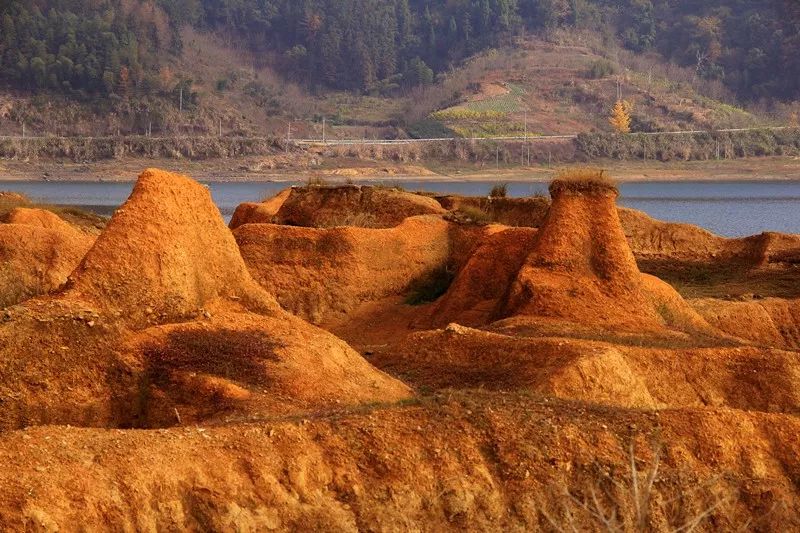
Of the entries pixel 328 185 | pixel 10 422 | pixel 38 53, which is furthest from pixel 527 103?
pixel 10 422

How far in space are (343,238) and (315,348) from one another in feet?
46.4

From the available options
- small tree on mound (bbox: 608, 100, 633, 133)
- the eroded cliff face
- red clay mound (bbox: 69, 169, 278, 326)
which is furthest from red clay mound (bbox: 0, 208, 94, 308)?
small tree on mound (bbox: 608, 100, 633, 133)

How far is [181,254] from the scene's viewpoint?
65.1ft

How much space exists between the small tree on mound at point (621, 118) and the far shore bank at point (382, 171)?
7534 mm

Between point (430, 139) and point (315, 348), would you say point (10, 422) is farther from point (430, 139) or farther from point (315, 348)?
point (430, 139)

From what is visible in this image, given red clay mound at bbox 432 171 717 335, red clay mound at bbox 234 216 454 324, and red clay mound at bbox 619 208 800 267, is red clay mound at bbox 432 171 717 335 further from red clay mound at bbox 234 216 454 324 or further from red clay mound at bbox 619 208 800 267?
red clay mound at bbox 619 208 800 267

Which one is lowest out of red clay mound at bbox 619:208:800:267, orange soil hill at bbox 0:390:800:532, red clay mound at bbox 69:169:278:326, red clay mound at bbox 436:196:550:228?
red clay mound at bbox 619:208:800:267

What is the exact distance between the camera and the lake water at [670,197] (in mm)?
85875

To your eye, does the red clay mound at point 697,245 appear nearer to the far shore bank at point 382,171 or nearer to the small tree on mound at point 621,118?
the far shore bank at point 382,171

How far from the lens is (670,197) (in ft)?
392

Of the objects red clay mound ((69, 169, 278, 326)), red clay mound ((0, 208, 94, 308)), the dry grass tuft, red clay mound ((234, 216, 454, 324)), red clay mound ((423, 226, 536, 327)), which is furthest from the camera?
red clay mound ((234, 216, 454, 324))

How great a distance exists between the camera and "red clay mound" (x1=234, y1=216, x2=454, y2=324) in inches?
1265

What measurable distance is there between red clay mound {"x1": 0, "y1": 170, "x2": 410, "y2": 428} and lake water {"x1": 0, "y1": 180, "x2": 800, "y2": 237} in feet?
159

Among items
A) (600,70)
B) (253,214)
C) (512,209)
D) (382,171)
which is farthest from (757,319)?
(600,70)
